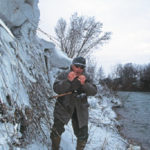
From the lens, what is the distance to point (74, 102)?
150 centimetres

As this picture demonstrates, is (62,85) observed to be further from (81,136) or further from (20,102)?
(81,136)

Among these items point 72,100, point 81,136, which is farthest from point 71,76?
point 81,136

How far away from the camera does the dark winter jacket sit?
4.69 feet

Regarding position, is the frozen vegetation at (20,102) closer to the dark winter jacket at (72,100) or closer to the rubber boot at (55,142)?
the rubber boot at (55,142)

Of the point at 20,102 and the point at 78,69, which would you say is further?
the point at 78,69

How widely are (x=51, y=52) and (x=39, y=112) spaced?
3700 millimetres

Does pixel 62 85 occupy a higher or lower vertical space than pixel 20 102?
higher

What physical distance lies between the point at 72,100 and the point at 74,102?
0.10ft

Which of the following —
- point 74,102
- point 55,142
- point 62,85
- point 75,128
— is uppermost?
point 62,85

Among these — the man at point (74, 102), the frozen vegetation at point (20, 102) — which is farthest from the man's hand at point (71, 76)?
the frozen vegetation at point (20, 102)

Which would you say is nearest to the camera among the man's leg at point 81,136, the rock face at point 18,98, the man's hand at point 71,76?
the rock face at point 18,98

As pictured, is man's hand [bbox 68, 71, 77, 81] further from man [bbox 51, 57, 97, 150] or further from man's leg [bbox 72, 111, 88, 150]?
man's leg [bbox 72, 111, 88, 150]

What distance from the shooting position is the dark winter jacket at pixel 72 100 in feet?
4.69

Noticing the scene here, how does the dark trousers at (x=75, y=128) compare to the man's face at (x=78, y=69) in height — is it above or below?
below
